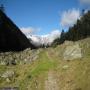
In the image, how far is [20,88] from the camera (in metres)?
32.3

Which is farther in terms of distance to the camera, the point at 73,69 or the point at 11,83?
the point at 73,69

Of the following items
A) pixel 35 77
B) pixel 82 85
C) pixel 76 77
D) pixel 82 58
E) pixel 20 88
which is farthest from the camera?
pixel 82 58

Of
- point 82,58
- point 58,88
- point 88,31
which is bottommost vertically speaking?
point 58,88

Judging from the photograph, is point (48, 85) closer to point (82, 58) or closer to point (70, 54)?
point (82, 58)

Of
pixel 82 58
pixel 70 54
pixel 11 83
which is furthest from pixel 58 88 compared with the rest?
pixel 70 54

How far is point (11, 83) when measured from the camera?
36312 millimetres

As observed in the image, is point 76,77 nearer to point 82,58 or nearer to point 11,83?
point 11,83

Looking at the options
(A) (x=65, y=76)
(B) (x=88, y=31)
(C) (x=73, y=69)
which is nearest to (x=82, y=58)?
A: (C) (x=73, y=69)

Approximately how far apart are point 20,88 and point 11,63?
2497 centimetres

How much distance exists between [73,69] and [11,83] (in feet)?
35.1

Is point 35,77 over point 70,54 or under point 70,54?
under

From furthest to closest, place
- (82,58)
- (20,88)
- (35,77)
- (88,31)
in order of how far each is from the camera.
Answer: (88,31), (82,58), (35,77), (20,88)

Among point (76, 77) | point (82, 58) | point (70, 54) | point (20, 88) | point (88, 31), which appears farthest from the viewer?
point (88, 31)

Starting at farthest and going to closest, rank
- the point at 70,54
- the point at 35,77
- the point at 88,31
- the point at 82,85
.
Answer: the point at 88,31
the point at 70,54
the point at 35,77
the point at 82,85
